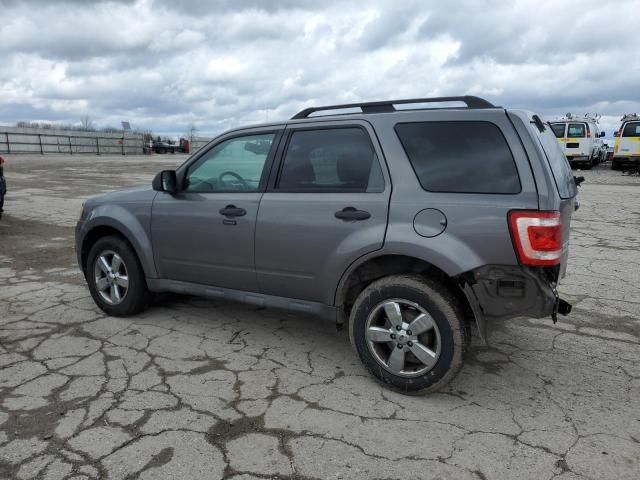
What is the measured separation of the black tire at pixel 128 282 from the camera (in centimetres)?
432

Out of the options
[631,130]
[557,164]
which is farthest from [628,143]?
[557,164]

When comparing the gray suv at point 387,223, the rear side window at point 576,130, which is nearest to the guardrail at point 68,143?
the rear side window at point 576,130

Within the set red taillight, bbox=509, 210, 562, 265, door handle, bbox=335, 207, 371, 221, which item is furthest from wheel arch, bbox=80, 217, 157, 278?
red taillight, bbox=509, 210, 562, 265

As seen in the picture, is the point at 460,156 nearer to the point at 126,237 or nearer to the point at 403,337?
the point at 403,337

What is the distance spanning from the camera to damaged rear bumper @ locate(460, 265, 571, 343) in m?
2.82

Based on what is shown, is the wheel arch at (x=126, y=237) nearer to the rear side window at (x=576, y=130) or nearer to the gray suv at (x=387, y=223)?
the gray suv at (x=387, y=223)

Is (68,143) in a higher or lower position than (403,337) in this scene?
higher

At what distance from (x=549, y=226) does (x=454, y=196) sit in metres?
0.55

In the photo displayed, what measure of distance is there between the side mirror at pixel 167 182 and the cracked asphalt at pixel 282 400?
3.88ft

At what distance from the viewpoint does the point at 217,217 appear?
3814 mm

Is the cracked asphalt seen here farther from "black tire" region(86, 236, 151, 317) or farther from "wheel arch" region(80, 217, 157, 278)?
"wheel arch" region(80, 217, 157, 278)

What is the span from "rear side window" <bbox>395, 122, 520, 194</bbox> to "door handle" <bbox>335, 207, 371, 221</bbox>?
41 centimetres

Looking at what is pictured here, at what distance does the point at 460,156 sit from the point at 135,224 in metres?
2.76

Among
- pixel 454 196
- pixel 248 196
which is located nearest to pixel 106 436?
pixel 248 196
